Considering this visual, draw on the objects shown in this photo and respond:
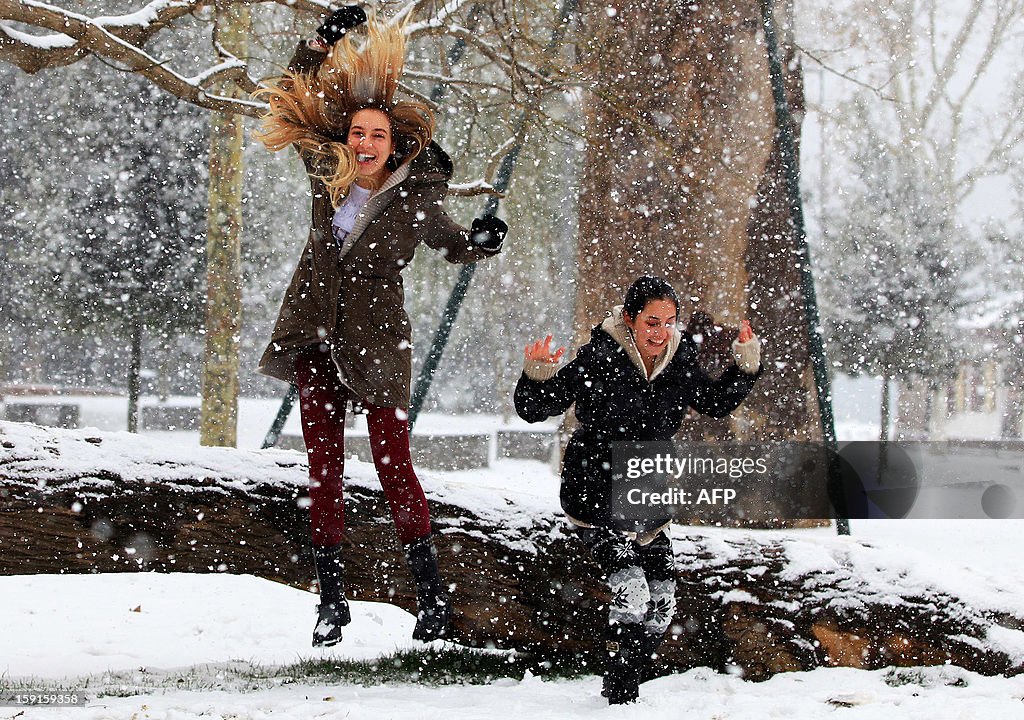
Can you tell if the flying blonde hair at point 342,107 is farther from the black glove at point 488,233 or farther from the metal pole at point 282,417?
the metal pole at point 282,417

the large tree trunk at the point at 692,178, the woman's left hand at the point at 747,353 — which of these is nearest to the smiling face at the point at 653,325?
the woman's left hand at the point at 747,353

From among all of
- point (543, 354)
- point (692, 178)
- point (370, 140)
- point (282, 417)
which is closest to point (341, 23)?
point (370, 140)

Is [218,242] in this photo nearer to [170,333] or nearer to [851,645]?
[170,333]

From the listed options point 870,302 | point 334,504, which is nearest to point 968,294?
point 870,302

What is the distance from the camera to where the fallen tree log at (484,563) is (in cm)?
418

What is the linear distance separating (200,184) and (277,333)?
8759 mm

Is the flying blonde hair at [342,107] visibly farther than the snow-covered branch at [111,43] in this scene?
No

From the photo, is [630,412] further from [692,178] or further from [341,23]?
[692,178]

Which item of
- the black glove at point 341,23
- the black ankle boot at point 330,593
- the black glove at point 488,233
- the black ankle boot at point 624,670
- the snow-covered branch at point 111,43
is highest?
the snow-covered branch at point 111,43

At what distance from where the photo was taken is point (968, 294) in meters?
16.1

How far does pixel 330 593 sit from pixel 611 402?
128 cm

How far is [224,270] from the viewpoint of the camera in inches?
331

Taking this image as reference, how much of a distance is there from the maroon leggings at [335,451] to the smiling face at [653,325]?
946 millimetres

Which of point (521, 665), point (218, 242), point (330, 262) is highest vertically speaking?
point (218, 242)
